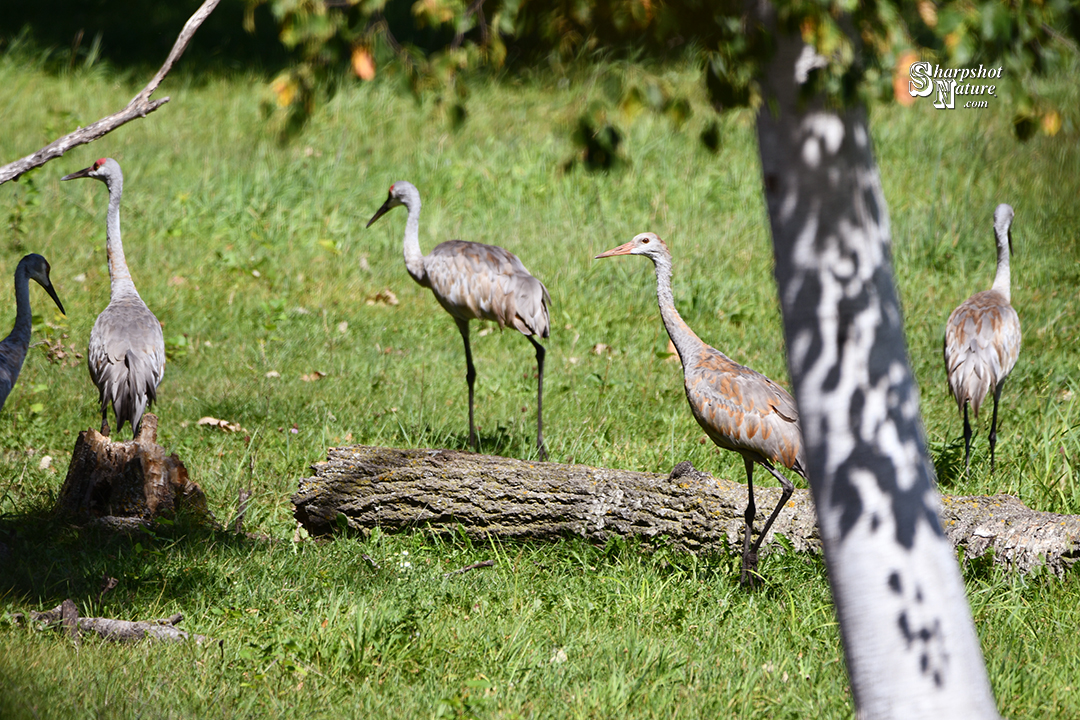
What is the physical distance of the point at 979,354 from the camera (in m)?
6.27

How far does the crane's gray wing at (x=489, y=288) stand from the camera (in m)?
7.15

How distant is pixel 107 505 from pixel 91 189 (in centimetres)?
695

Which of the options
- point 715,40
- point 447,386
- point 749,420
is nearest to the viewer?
point 715,40

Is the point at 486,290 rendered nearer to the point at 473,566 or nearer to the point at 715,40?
the point at 473,566

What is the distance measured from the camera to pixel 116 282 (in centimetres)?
655

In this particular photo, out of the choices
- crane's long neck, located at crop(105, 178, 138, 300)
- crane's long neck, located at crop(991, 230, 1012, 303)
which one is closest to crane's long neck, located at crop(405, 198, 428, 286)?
crane's long neck, located at crop(105, 178, 138, 300)

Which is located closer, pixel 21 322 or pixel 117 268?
pixel 21 322

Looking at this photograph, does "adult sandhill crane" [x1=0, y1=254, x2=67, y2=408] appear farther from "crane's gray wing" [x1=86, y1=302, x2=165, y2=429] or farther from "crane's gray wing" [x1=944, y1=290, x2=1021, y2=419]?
"crane's gray wing" [x1=944, y1=290, x2=1021, y2=419]

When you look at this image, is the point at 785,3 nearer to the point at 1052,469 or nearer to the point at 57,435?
the point at 1052,469

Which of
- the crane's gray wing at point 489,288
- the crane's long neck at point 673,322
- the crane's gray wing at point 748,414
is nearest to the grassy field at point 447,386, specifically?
the crane's gray wing at point 748,414

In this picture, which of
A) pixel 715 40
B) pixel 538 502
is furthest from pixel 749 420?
pixel 715 40

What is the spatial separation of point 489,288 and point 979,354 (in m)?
3.49

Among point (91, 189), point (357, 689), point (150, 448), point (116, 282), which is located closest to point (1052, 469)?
point (357, 689)

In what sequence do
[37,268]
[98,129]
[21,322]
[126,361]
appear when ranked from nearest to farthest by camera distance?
1. [98,129]
2. [21,322]
3. [126,361]
4. [37,268]
